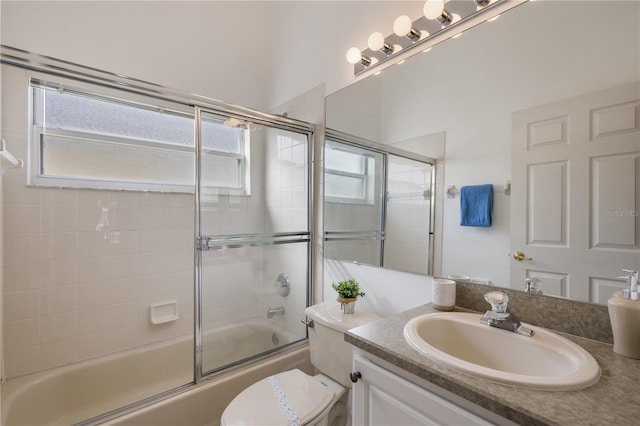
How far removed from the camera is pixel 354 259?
5.54 ft

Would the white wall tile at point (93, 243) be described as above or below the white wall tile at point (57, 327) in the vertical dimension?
above

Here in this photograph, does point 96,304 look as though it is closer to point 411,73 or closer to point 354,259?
point 354,259

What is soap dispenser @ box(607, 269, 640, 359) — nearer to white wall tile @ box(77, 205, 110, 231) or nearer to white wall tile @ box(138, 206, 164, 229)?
white wall tile @ box(138, 206, 164, 229)

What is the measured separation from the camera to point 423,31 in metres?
1.30

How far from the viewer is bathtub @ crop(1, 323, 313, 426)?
4.68 ft

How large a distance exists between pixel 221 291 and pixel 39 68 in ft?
4.50

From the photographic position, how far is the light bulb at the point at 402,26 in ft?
4.25

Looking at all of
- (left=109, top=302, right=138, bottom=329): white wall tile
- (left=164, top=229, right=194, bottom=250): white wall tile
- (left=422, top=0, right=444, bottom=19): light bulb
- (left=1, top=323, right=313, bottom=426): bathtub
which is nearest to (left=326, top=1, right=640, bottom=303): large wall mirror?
(left=422, top=0, right=444, bottom=19): light bulb

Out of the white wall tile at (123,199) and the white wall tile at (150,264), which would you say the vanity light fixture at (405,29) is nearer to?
the white wall tile at (123,199)

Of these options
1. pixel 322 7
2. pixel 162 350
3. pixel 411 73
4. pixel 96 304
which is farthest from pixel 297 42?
pixel 162 350

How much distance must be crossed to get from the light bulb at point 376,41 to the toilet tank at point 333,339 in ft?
4.48

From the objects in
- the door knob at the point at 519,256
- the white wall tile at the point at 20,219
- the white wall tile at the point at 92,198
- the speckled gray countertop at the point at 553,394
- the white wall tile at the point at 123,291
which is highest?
the white wall tile at the point at 92,198

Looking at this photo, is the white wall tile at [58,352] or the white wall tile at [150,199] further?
the white wall tile at [150,199]

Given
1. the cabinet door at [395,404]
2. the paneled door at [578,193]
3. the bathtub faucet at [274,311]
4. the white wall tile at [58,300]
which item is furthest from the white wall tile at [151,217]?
the paneled door at [578,193]
